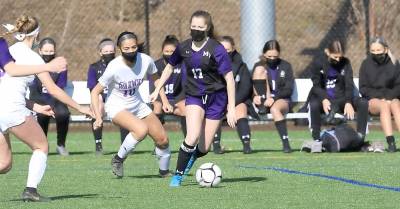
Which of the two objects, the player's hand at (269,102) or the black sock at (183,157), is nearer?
the black sock at (183,157)

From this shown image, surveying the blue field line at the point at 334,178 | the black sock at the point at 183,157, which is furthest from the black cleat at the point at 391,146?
the black sock at the point at 183,157

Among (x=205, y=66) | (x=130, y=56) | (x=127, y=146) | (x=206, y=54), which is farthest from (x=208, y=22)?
(x=127, y=146)

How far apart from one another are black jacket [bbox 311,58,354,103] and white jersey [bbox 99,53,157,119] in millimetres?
4284

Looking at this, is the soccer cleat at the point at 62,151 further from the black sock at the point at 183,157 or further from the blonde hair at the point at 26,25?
the blonde hair at the point at 26,25

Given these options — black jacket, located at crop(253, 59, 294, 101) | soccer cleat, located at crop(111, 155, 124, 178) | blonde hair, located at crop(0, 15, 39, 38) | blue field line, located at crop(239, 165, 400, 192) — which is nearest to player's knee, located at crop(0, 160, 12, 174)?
blonde hair, located at crop(0, 15, 39, 38)

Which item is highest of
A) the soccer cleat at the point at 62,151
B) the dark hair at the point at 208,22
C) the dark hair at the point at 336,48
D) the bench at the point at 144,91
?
the dark hair at the point at 208,22

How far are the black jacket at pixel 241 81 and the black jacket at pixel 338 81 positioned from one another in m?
0.96

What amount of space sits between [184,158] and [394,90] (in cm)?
551

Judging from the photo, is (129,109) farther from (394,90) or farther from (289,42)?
(289,42)

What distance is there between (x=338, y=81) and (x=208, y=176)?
576 centimetres

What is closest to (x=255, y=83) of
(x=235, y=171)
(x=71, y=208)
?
(x=235, y=171)

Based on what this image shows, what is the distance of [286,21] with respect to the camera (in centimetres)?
3128

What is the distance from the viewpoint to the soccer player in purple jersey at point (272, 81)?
54.9ft

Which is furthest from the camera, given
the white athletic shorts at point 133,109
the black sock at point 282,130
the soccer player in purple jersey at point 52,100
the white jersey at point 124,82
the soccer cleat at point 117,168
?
the soccer player in purple jersey at point 52,100
